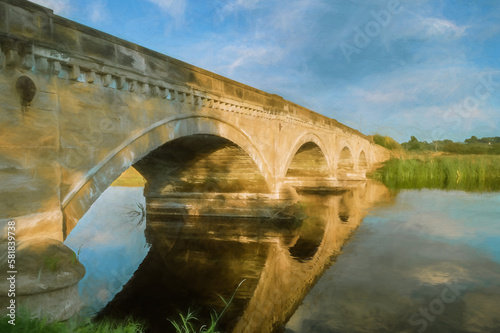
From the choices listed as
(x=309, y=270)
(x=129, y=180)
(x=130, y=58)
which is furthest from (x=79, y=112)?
(x=129, y=180)

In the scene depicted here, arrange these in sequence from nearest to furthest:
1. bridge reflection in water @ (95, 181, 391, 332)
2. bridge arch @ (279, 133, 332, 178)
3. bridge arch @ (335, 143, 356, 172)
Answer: bridge reflection in water @ (95, 181, 391, 332), bridge arch @ (279, 133, 332, 178), bridge arch @ (335, 143, 356, 172)

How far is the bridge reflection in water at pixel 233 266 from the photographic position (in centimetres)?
634

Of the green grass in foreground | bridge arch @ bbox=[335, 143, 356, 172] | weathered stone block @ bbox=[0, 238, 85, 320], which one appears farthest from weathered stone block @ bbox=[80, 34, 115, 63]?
bridge arch @ bbox=[335, 143, 356, 172]

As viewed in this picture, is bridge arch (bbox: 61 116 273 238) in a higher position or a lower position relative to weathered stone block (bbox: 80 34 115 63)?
lower

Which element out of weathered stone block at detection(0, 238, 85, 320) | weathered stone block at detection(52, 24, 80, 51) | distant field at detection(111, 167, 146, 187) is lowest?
weathered stone block at detection(0, 238, 85, 320)

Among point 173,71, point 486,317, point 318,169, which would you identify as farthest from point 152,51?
point 318,169

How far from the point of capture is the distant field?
30.4 metres

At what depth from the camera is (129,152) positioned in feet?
22.5

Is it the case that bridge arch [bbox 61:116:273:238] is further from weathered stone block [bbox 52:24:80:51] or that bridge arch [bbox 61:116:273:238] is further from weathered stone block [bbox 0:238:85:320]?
weathered stone block [bbox 52:24:80:51]

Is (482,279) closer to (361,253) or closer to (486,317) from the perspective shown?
(486,317)

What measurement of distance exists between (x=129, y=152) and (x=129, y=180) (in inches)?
1015

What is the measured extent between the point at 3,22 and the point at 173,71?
3.91m

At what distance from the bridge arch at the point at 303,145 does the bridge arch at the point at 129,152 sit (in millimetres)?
4276

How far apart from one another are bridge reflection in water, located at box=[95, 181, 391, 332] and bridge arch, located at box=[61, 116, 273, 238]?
6.83 ft
